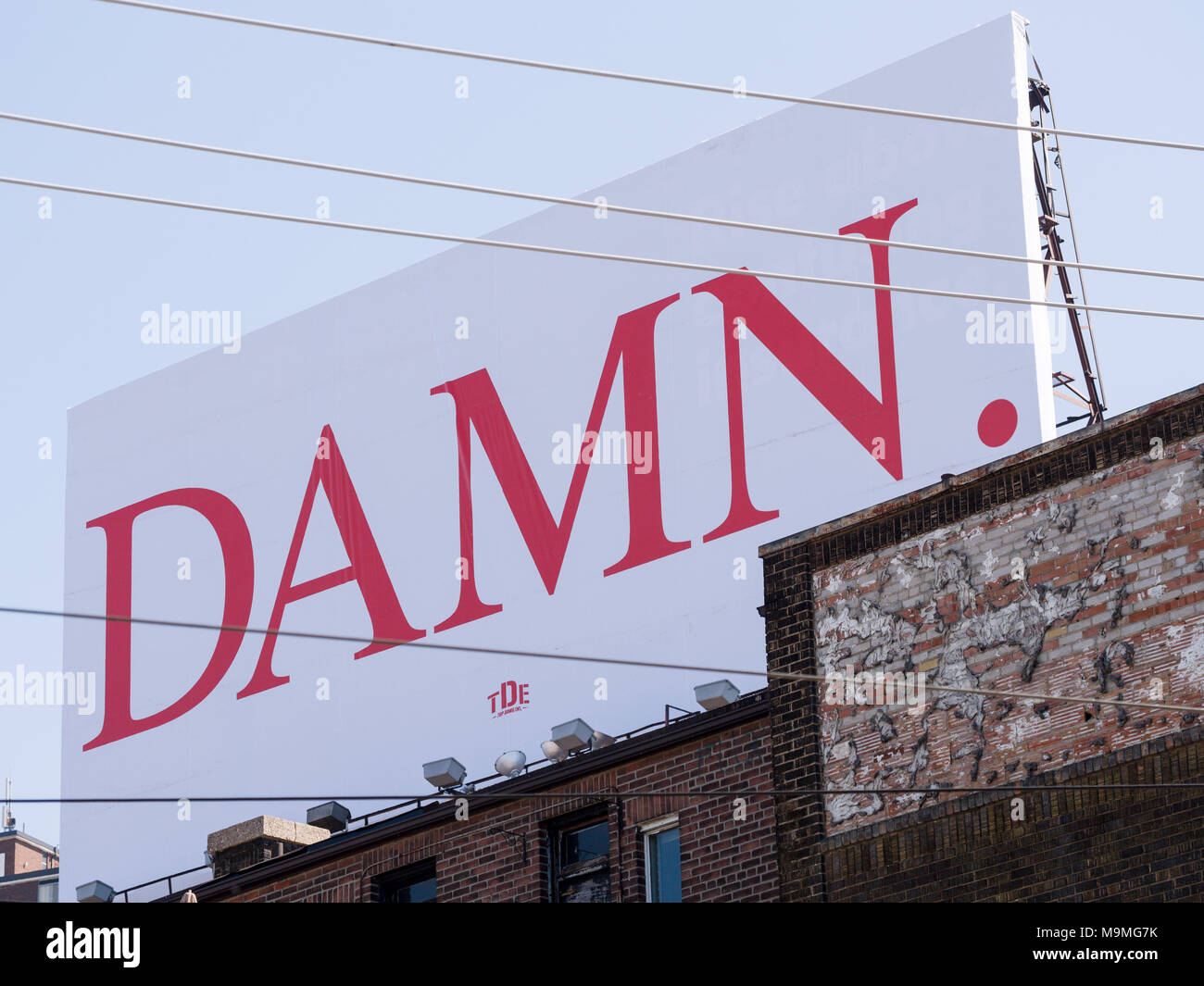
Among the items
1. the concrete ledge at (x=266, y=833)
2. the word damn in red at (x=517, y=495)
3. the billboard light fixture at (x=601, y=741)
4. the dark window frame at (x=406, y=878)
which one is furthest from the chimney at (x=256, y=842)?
the billboard light fixture at (x=601, y=741)

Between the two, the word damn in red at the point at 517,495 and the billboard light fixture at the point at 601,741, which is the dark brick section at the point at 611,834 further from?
the word damn in red at the point at 517,495

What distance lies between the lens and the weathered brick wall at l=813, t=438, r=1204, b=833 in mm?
20609

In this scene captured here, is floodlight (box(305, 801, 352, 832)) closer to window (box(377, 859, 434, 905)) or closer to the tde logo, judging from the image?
window (box(377, 859, 434, 905))

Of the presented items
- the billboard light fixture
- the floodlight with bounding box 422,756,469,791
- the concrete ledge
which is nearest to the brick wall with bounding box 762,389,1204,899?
the billboard light fixture

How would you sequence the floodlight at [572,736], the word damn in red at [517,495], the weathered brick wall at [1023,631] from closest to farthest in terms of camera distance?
the weathered brick wall at [1023,631] → the floodlight at [572,736] → the word damn in red at [517,495]

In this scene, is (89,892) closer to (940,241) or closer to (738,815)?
→ (738,815)

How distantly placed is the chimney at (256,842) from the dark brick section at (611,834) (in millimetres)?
1066

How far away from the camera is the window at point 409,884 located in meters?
27.8

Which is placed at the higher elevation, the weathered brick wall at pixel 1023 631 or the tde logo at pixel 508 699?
the tde logo at pixel 508 699

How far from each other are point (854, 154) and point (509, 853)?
16364mm

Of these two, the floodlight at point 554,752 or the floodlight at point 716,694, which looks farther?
the floodlight at point 554,752
